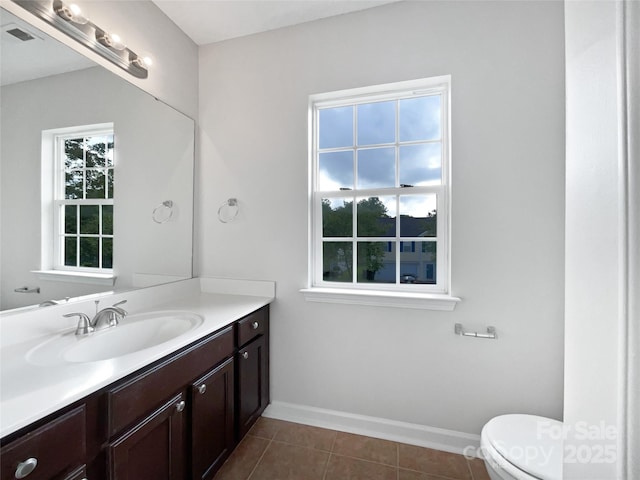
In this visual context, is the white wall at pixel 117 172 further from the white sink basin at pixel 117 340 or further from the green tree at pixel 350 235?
the green tree at pixel 350 235

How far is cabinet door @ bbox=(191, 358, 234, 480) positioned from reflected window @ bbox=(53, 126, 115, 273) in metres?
0.84

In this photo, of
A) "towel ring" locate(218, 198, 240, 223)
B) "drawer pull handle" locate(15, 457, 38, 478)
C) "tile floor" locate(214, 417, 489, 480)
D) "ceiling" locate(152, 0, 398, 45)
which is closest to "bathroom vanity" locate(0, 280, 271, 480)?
"drawer pull handle" locate(15, 457, 38, 478)

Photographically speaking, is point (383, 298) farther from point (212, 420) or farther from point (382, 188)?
point (212, 420)

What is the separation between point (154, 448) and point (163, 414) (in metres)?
0.11

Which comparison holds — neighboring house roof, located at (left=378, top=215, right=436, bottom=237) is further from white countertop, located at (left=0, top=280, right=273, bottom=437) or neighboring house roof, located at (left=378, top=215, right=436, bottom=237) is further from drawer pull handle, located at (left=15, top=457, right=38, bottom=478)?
drawer pull handle, located at (left=15, top=457, right=38, bottom=478)

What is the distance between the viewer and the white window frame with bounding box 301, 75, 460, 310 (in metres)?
A: 1.67

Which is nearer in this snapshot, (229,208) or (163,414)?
(163,414)

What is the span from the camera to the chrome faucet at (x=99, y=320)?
1.21 meters

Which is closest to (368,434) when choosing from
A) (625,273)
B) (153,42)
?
(625,273)

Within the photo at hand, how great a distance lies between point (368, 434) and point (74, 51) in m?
2.63

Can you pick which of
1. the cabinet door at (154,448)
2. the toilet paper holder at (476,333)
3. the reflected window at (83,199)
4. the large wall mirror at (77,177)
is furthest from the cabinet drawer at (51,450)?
the toilet paper holder at (476,333)

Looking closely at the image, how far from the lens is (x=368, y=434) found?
1725mm

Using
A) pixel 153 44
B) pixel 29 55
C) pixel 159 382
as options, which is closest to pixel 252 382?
pixel 159 382

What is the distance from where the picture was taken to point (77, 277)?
1349 millimetres
